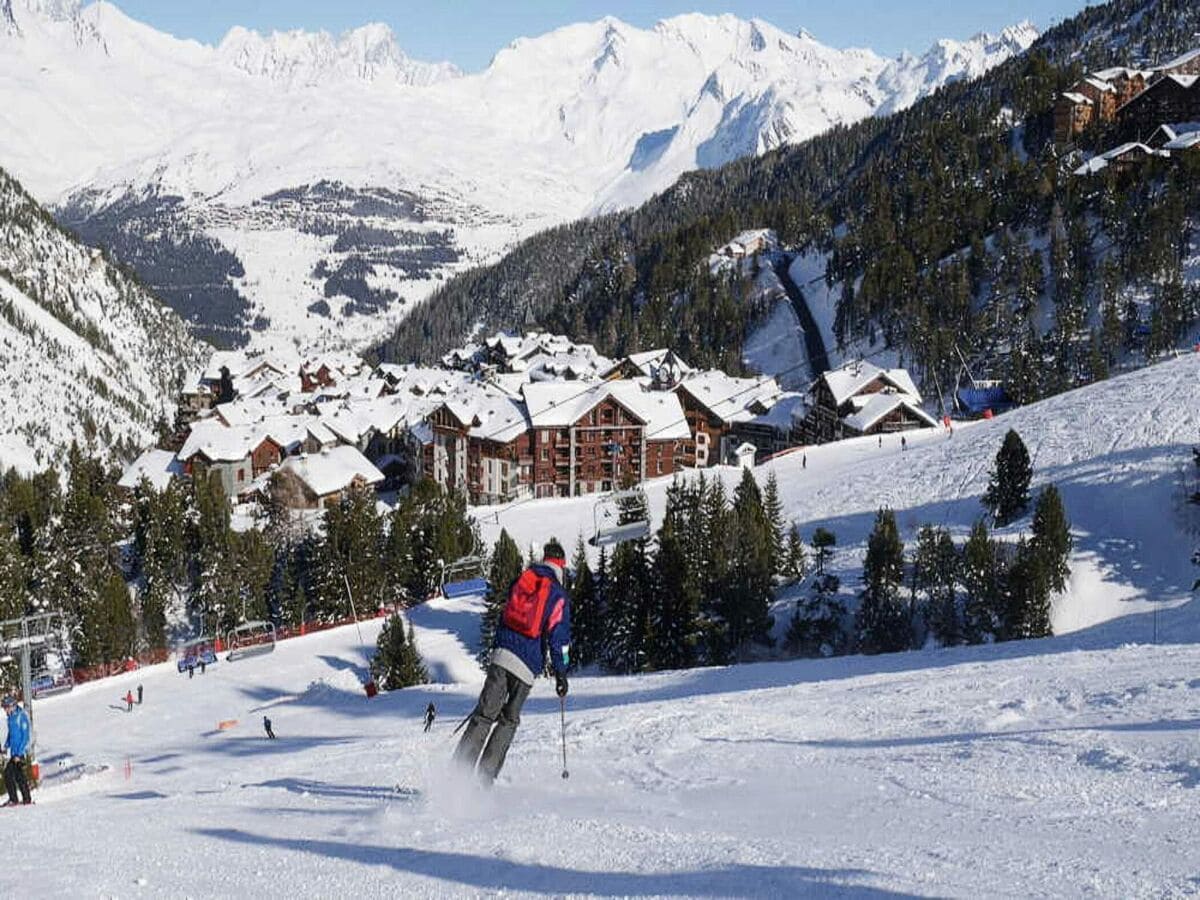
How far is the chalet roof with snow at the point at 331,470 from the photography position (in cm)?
7831

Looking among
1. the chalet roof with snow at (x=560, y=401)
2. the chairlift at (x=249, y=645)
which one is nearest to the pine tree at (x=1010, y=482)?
the chairlift at (x=249, y=645)

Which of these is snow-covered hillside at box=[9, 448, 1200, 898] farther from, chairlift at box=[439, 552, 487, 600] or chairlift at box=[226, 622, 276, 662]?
chairlift at box=[439, 552, 487, 600]

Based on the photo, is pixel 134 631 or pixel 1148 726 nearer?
pixel 1148 726

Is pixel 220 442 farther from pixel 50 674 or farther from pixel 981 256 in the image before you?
pixel 981 256

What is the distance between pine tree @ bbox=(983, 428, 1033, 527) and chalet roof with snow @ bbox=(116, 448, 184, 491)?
6576cm

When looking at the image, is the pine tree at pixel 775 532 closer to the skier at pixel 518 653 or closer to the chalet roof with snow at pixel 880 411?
the chalet roof with snow at pixel 880 411

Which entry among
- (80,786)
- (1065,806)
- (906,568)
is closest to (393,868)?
(1065,806)

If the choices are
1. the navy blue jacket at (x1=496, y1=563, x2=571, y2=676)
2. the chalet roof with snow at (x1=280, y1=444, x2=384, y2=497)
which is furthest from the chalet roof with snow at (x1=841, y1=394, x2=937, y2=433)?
the navy blue jacket at (x1=496, y1=563, x2=571, y2=676)

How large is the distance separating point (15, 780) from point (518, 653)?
8410 millimetres

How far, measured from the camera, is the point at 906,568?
45.2 metres

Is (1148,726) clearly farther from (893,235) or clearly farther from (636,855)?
(893,235)

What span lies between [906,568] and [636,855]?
40735 mm

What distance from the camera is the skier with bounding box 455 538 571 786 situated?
29.2 ft

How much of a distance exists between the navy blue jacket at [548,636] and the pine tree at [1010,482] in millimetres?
43980
